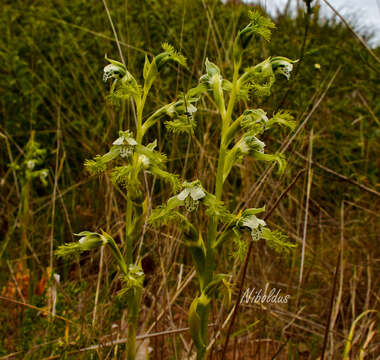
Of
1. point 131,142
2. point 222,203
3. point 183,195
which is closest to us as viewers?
point 222,203

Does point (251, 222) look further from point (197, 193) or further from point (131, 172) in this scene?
point (131, 172)

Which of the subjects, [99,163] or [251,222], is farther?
[99,163]

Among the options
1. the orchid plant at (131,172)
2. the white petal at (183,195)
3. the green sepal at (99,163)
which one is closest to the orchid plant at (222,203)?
the white petal at (183,195)

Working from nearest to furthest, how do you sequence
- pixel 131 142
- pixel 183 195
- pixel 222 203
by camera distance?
pixel 222 203
pixel 183 195
pixel 131 142

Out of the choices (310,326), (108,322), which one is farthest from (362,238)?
(108,322)

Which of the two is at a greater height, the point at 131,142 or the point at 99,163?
the point at 131,142

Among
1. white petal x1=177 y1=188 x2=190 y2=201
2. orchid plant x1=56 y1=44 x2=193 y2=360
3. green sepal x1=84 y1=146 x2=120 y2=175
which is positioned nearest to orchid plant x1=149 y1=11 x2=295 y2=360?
white petal x1=177 y1=188 x2=190 y2=201

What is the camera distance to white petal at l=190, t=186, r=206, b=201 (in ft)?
5.51

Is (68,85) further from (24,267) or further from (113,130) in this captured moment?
(24,267)

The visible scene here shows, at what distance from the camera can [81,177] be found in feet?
15.9

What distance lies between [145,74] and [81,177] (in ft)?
9.82

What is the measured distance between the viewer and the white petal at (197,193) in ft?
5.51

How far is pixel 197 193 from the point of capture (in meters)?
1.69

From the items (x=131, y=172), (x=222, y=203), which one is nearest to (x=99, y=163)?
(x=131, y=172)
